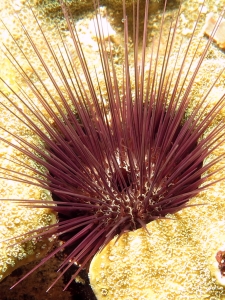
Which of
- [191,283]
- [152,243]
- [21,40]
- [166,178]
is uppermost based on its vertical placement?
[21,40]

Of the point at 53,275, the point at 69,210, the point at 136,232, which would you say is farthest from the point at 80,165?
the point at 53,275

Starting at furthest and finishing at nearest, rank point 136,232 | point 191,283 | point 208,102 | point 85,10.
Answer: point 85,10 < point 208,102 < point 136,232 < point 191,283

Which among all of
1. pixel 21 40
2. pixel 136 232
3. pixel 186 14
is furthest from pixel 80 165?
pixel 186 14

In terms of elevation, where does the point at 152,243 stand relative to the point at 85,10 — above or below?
below

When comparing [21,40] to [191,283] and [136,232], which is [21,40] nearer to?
[136,232]

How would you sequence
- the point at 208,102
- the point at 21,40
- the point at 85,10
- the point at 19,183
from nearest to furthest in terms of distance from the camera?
the point at 19,183, the point at 208,102, the point at 21,40, the point at 85,10

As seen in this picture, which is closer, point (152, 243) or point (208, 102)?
point (152, 243)

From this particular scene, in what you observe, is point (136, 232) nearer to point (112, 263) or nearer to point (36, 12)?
point (112, 263)

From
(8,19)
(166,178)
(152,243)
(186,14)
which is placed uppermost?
(8,19)

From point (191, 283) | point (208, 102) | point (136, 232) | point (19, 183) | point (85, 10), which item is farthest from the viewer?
point (85, 10)
